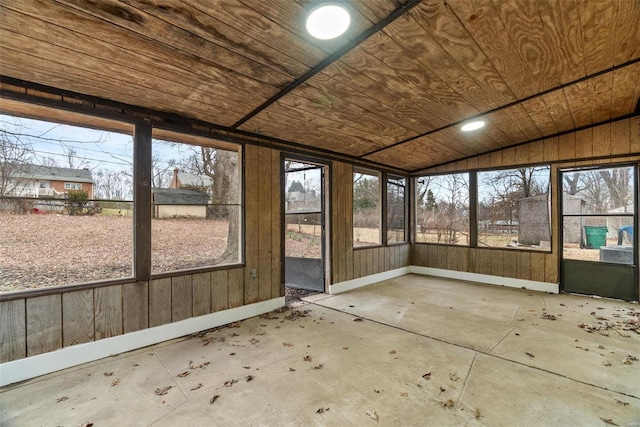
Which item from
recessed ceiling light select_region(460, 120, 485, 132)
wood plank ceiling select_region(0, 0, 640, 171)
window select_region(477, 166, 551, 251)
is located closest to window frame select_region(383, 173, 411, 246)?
window select_region(477, 166, 551, 251)

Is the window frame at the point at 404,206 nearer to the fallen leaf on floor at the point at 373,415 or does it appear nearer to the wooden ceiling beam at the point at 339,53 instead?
the wooden ceiling beam at the point at 339,53

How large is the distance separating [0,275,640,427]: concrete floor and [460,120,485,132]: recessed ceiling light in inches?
101

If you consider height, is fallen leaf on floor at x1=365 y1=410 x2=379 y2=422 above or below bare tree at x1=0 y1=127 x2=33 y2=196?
below

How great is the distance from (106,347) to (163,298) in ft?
1.96

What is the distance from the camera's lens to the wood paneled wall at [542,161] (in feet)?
14.5

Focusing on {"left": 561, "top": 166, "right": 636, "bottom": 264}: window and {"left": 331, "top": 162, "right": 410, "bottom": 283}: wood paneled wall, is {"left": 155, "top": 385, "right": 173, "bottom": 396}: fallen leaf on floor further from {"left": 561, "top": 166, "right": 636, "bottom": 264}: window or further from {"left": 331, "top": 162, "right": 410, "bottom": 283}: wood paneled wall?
{"left": 561, "top": 166, "right": 636, "bottom": 264}: window

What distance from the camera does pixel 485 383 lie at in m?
2.22

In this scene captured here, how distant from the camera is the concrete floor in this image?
6.12 ft

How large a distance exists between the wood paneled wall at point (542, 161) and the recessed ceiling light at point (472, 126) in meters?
1.83

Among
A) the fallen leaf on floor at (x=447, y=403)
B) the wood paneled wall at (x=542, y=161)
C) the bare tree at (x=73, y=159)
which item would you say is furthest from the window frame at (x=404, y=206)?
the bare tree at (x=73, y=159)

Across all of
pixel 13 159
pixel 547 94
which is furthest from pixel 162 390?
pixel 547 94

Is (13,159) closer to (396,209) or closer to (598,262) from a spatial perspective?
(396,209)

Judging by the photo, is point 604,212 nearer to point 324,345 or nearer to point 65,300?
point 324,345

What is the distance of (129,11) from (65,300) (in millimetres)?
2343
